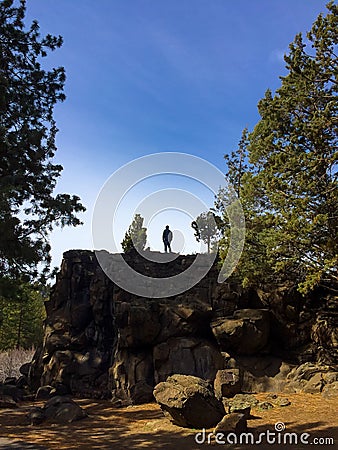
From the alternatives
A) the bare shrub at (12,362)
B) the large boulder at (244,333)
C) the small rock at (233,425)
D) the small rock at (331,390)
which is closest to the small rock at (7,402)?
the large boulder at (244,333)

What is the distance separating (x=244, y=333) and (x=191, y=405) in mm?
8044

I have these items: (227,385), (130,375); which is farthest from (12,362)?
(227,385)

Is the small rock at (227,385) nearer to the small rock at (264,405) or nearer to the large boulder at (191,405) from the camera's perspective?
the small rock at (264,405)

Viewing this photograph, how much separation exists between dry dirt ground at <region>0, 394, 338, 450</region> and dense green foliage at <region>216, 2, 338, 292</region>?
4.22m

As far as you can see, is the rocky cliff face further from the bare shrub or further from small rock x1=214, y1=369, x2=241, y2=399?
the bare shrub

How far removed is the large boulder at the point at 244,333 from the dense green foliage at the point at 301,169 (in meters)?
4.25

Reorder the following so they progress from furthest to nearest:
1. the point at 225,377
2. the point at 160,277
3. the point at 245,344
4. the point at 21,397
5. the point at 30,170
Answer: the point at 160,277, the point at 21,397, the point at 245,344, the point at 225,377, the point at 30,170

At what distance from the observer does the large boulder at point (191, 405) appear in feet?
37.2

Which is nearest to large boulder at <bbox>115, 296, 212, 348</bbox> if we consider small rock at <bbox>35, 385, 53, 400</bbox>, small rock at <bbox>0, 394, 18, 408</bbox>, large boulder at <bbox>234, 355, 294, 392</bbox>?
large boulder at <bbox>234, 355, 294, 392</bbox>

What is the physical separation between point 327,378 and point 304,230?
7.08 metres

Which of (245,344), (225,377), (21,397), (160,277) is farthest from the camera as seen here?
(160,277)

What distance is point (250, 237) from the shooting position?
54.2 ft

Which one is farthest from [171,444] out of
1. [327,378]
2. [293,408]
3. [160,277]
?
[160,277]

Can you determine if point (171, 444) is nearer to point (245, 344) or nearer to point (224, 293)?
point (245, 344)
